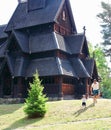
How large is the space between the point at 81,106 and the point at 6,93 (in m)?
15.0

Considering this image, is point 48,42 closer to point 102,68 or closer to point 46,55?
point 46,55

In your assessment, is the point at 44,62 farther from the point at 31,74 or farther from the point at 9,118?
the point at 9,118

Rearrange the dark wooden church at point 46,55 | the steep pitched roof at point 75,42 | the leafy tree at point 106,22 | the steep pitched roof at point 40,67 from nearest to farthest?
the steep pitched roof at point 40,67 < the dark wooden church at point 46,55 < the steep pitched roof at point 75,42 < the leafy tree at point 106,22

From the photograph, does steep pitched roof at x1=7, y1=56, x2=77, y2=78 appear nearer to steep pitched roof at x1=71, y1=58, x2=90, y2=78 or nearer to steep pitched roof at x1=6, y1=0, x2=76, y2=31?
steep pitched roof at x1=71, y1=58, x2=90, y2=78

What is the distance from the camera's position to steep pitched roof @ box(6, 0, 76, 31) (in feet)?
130

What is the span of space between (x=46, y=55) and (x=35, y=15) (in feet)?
23.5

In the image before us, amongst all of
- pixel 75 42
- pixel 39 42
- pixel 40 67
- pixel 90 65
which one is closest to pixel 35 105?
pixel 40 67

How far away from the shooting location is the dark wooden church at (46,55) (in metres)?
35.8

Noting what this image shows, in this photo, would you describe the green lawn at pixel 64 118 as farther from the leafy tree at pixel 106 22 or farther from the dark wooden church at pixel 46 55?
the leafy tree at pixel 106 22

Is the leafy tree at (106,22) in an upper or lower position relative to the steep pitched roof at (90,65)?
upper

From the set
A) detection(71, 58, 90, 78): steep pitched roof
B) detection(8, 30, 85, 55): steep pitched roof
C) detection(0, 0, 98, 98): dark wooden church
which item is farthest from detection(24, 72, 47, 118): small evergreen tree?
detection(71, 58, 90, 78): steep pitched roof

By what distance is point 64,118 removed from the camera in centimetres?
2241

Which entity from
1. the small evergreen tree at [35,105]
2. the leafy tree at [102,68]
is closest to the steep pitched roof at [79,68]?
the small evergreen tree at [35,105]

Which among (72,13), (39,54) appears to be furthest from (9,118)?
(72,13)
